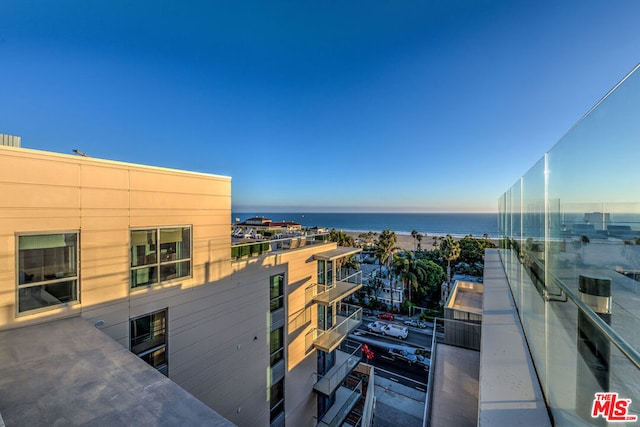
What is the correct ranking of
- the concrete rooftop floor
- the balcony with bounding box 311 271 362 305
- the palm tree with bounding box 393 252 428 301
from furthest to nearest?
the palm tree with bounding box 393 252 428 301
the balcony with bounding box 311 271 362 305
the concrete rooftop floor

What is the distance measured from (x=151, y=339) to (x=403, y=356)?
15371 millimetres

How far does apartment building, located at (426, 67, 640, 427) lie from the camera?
107cm

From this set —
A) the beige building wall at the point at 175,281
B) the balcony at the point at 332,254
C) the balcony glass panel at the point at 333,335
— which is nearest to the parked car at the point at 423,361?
the balcony glass panel at the point at 333,335

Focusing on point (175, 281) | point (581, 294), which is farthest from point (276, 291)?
point (581, 294)

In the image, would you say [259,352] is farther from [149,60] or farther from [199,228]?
[149,60]

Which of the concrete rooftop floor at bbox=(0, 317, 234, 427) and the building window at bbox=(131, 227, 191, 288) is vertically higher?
the building window at bbox=(131, 227, 191, 288)

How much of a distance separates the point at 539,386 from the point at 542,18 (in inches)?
391

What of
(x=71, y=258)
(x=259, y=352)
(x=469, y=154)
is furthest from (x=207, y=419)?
(x=469, y=154)

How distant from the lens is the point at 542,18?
7273mm

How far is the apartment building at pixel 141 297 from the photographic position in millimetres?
2201

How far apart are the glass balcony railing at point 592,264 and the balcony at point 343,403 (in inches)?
405

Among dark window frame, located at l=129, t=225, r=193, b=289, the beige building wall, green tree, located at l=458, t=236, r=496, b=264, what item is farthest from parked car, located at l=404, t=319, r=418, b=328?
dark window frame, located at l=129, t=225, r=193, b=289

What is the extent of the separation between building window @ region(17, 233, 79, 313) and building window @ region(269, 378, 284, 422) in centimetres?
633

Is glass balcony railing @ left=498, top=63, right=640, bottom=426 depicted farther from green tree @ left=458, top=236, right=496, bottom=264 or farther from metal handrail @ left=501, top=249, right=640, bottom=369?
green tree @ left=458, top=236, right=496, bottom=264
